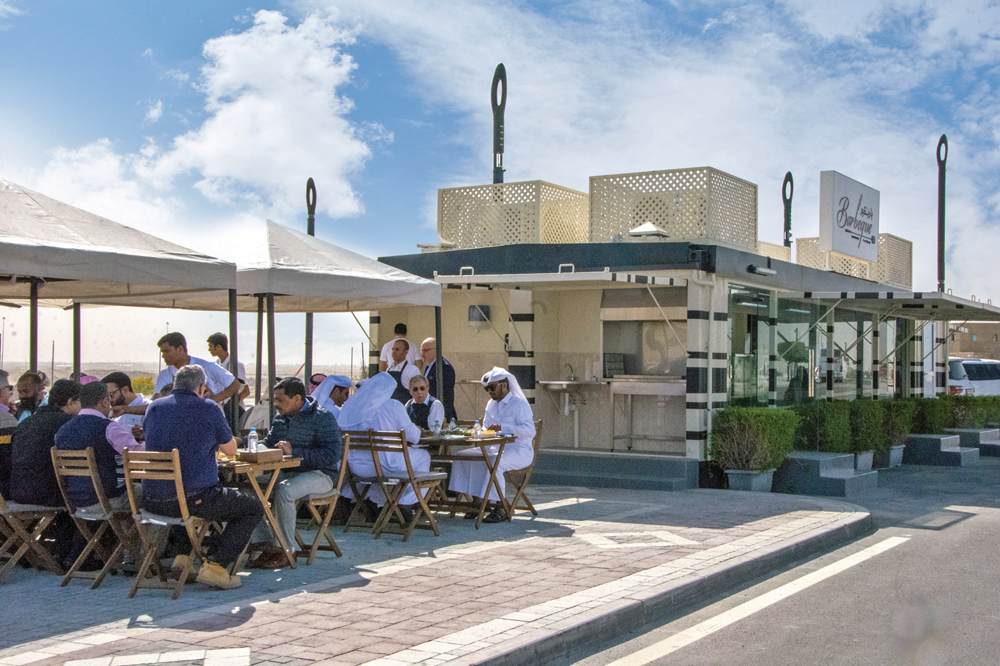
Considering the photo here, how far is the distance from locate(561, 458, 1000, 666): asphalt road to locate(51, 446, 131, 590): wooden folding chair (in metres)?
3.33

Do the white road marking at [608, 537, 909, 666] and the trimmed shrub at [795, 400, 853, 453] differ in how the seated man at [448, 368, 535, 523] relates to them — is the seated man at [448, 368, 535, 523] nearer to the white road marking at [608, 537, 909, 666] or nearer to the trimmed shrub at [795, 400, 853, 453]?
the white road marking at [608, 537, 909, 666]

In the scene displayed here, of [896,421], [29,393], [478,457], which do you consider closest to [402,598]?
[478,457]

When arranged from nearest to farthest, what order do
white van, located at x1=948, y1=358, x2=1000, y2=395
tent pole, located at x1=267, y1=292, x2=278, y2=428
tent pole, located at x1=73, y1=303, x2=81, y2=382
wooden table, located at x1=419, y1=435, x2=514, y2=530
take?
1. wooden table, located at x1=419, y1=435, x2=514, y2=530
2. tent pole, located at x1=267, y1=292, x2=278, y2=428
3. tent pole, located at x1=73, y1=303, x2=81, y2=382
4. white van, located at x1=948, y1=358, x2=1000, y2=395

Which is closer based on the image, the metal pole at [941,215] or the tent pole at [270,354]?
the tent pole at [270,354]

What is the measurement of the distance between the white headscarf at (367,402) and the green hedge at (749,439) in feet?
19.4

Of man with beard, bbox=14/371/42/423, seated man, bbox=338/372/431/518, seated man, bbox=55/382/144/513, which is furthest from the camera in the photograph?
seated man, bbox=338/372/431/518

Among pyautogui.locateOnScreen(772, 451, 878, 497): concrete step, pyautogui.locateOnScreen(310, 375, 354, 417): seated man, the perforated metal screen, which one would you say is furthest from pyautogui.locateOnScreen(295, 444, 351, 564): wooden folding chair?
pyautogui.locateOnScreen(772, 451, 878, 497): concrete step

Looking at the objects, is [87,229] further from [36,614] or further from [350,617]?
[350,617]

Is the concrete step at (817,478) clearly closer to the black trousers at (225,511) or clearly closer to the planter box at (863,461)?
the planter box at (863,461)

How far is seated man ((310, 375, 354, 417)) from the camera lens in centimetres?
991

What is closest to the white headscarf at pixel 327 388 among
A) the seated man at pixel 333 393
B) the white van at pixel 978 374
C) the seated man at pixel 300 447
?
the seated man at pixel 333 393

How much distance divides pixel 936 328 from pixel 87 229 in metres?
24.3

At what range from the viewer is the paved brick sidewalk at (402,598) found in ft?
18.0

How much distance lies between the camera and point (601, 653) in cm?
601
